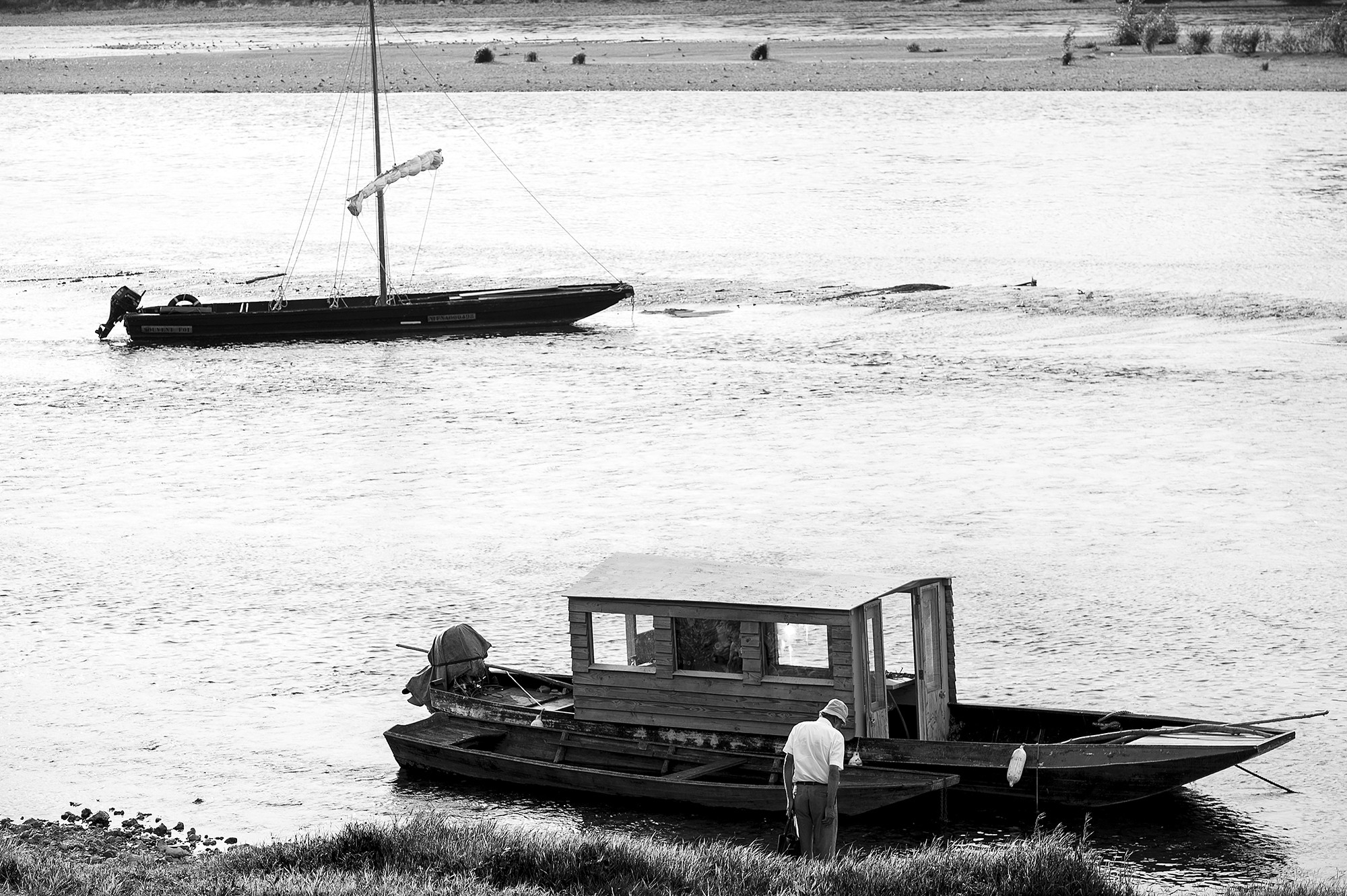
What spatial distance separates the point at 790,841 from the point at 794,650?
3.26 m

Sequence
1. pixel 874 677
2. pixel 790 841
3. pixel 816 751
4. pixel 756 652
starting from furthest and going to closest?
pixel 874 677 < pixel 756 652 < pixel 790 841 < pixel 816 751

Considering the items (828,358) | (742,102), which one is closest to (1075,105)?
(742,102)

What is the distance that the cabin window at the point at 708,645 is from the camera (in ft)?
73.1

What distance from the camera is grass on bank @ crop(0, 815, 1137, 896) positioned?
59.1 ft

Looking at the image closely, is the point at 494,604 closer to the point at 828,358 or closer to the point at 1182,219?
the point at 828,358

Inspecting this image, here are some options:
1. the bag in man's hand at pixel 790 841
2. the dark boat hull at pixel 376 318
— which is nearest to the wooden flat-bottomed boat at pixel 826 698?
the bag in man's hand at pixel 790 841

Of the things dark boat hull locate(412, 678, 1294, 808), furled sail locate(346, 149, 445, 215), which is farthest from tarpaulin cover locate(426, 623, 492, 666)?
furled sail locate(346, 149, 445, 215)

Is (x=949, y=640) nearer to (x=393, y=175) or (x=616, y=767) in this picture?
(x=616, y=767)

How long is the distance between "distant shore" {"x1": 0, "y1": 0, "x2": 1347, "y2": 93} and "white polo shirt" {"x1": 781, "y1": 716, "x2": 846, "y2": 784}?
90.2m

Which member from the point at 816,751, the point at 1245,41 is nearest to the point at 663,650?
the point at 816,751

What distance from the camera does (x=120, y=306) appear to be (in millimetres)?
56188

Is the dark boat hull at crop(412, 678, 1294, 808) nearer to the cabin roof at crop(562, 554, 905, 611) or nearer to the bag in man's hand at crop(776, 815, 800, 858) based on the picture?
the cabin roof at crop(562, 554, 905, 611)

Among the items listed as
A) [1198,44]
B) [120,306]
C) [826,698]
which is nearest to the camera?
[826,698]

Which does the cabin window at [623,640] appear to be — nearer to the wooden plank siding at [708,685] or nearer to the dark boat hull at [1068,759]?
the wooden plank siding at [708,685]
